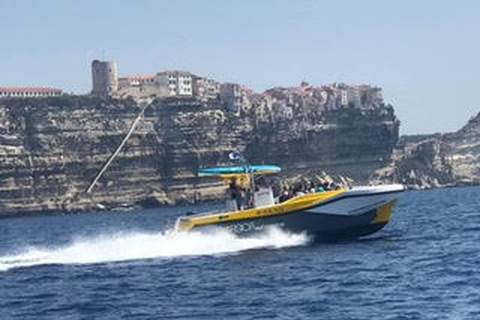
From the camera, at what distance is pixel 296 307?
2125 centimetres

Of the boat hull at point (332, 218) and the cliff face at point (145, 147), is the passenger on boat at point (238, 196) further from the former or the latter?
the cliff face at point (145, 147)

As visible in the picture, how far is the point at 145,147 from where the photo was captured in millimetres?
139750

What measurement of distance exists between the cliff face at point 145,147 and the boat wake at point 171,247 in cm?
9970

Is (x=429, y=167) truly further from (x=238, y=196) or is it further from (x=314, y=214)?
(x=314, y=214)

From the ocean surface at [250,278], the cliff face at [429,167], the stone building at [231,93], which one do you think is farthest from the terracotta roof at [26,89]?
the ocean surface at [250,278]

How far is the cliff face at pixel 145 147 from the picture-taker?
13500 centimetres

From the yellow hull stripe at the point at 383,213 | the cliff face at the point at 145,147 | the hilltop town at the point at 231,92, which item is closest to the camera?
the yellow hull stripe at the point at 383,213

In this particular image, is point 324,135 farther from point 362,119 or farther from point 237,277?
point 237,277

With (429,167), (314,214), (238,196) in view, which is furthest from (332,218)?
(429,167)

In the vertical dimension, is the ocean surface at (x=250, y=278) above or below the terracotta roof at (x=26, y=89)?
below

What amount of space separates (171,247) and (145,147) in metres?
105

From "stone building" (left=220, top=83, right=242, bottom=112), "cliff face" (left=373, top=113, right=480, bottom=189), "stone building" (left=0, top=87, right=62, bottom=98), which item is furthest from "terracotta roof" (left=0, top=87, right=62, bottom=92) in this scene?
"cliff face" (left=373, top=113, right=480, bottom=189)

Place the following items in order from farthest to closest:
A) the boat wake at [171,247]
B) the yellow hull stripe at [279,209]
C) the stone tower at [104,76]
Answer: the stone tower at [104,76] → the boat wake at [171,247] → the yellow hull stripe at [279,209]

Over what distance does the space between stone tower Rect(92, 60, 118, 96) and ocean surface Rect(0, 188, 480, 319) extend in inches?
5701
